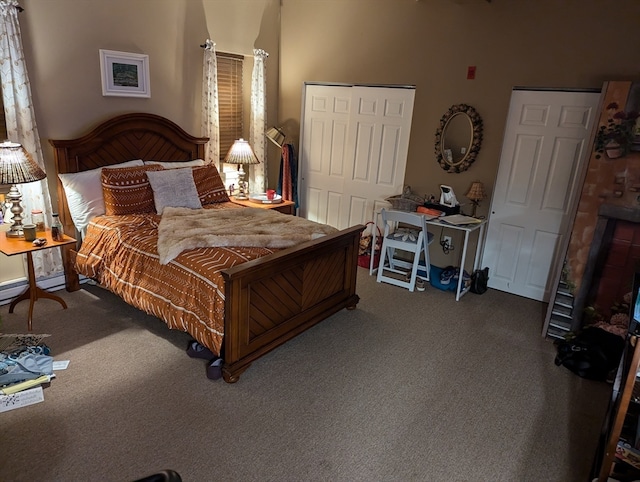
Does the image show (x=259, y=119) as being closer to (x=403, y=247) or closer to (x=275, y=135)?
(x=275, y=135)

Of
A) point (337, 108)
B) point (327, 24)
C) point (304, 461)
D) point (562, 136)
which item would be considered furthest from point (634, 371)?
point (327, 24)

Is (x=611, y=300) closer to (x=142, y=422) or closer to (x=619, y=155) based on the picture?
(x=619, y=155)

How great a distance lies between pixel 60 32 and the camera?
3479 millimetres

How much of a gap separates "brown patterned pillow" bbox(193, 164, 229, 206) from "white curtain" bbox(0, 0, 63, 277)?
49.3 inches

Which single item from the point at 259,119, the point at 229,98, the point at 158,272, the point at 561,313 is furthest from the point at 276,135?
the point at 561,313

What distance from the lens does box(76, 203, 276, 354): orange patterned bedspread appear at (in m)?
2.71

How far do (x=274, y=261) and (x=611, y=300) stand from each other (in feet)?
8.41

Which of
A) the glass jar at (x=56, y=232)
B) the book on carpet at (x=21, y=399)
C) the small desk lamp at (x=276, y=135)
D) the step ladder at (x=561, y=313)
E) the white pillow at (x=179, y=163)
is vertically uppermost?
the small desk lamp at (x=276, y=135)

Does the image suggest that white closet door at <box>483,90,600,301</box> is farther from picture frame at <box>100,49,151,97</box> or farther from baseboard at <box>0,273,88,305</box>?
baseboard at <box>0,273,88,305</box>

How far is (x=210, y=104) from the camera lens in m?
4.58

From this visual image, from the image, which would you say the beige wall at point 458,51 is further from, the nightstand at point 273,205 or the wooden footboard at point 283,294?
the wooden footboard at point 283,294

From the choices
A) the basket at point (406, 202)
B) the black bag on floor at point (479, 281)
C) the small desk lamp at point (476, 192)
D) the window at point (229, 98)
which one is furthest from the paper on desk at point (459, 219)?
the window at point (229, 98)

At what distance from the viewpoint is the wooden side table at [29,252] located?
10.1 feet

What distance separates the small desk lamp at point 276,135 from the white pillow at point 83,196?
2.08m
